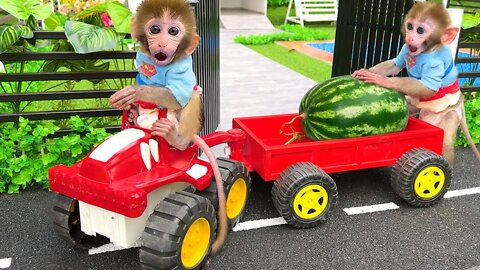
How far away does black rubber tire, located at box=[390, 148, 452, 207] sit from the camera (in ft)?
10.3

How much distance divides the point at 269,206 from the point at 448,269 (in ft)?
3.80

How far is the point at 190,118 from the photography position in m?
2.64

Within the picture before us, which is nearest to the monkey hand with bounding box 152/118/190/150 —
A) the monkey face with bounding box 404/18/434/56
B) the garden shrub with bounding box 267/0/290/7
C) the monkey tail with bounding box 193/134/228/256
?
the monkey tail with bounding box 193/134/228/256

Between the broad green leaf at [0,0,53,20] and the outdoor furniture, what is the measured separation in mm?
11455

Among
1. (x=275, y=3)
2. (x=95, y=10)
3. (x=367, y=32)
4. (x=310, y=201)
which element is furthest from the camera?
(x=275, y=3)

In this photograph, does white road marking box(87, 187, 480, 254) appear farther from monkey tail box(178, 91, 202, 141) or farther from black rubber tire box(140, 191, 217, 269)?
monkey tail box(178, 91, 202, 141)

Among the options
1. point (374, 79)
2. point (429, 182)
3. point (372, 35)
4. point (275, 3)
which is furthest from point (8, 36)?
point (275, 3)

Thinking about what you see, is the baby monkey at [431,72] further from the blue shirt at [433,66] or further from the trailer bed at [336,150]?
the trailer bed at [336,150]

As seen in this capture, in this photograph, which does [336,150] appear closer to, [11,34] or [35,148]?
[35,148]

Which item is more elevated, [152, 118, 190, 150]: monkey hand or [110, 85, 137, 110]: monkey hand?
[110, 85, 137, 110]: monkey hand

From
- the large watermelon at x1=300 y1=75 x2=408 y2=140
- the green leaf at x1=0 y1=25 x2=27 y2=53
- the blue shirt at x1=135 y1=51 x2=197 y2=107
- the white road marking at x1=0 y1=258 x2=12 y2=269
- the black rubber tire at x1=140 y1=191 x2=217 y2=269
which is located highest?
the green leaf at x1=0 y1=25 x2=27 y2=53

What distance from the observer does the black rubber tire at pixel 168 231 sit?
2262 mm

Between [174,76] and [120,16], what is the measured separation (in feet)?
3.60

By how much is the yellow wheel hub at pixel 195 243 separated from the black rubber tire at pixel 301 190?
564mm
